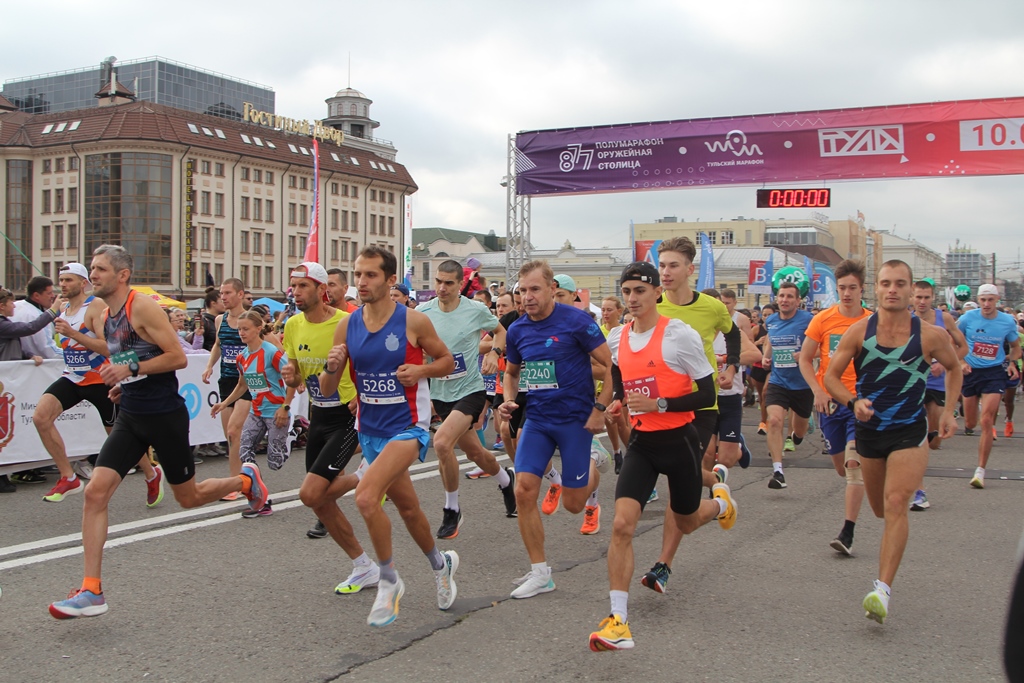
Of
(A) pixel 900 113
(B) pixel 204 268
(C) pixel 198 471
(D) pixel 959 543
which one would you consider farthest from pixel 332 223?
(D) pixel 959 543

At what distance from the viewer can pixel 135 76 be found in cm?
8412

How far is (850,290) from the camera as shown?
707cm

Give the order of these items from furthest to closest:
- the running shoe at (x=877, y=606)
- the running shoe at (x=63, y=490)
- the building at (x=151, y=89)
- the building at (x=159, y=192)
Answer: the building at (x=151, y=89) → the building at (x=159, y=192) → the running shoe at (x=63, y=490) → the running shoe at (x=877, y=606)

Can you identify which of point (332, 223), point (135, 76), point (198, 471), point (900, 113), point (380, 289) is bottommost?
point (198, 471)

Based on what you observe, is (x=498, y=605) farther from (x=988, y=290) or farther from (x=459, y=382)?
(x=988, y=290)

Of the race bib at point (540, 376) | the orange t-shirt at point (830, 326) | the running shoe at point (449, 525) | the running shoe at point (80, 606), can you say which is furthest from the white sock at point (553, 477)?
the running shoe at point (80, 606)

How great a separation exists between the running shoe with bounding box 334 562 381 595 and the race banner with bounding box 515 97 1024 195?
16.1 meters

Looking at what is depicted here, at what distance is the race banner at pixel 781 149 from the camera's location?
18141mm

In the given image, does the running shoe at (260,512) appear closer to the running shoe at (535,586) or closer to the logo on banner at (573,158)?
the running shoe at (535,586)

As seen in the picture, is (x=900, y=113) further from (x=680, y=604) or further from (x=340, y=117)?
(x=340, y=117)

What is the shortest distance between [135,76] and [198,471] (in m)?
83.4

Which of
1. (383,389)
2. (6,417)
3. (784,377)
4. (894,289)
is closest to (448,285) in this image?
(383,389)

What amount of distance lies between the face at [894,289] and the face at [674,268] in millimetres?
1407

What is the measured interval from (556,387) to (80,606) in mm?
2963
